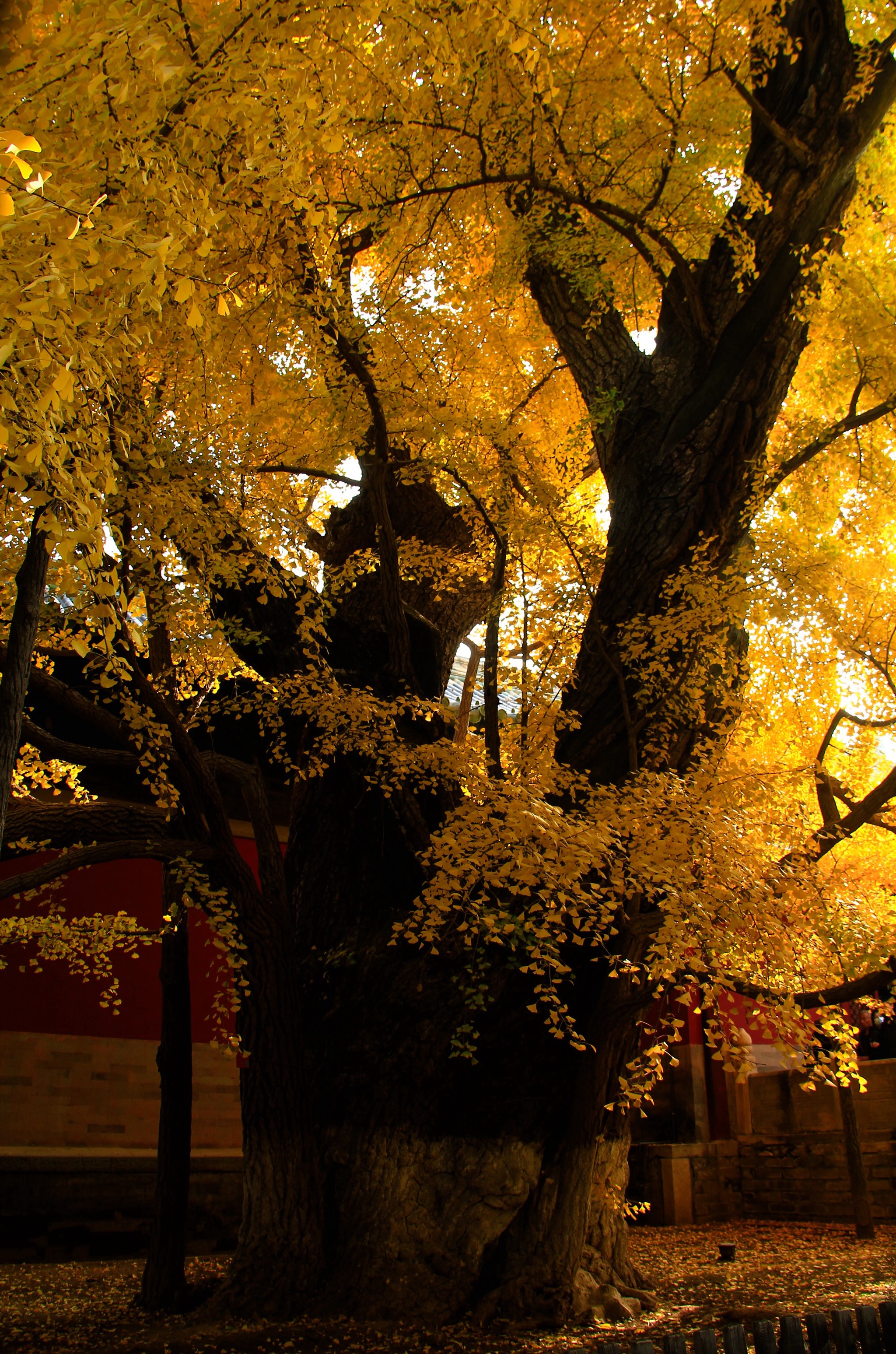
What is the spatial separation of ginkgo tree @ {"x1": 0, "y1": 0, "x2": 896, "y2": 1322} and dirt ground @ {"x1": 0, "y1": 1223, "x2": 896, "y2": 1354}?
10.1 inches

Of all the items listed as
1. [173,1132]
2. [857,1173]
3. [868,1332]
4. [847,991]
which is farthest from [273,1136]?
[857,1173]

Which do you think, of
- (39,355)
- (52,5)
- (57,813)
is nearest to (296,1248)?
(57,813)

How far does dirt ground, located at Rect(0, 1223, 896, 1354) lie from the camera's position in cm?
482

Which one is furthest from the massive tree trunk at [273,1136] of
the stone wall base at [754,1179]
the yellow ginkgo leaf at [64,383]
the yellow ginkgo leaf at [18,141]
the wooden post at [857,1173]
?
the stone wall base at [754,1179]

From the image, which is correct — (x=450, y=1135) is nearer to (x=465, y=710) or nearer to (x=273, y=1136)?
(x=273, y=1136)

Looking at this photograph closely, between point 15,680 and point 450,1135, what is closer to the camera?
point 15,680

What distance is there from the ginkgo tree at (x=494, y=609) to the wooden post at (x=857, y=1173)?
3.79 metres

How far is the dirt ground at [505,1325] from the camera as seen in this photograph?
15.8 feet

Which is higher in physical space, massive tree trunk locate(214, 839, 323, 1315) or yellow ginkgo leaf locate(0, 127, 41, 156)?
yellow ginkgo leaf locate(0, 127, 41, 156)

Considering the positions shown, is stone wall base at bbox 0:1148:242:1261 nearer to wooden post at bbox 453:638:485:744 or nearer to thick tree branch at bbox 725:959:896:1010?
wooden post at bbox 453:638:485:744

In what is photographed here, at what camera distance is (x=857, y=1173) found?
31.6 feet

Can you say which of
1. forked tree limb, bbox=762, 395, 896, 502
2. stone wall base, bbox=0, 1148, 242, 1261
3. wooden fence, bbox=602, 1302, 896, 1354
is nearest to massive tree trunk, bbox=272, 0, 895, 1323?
forked tree limb, bbox=762, 395, 896, 502

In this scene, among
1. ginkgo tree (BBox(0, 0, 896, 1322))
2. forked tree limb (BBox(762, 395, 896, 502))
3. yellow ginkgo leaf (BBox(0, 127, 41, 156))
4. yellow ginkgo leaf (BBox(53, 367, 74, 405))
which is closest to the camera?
yellow ginkgo leaf (BBox(0, 127, 41, 156))

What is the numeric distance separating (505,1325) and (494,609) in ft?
13.7
